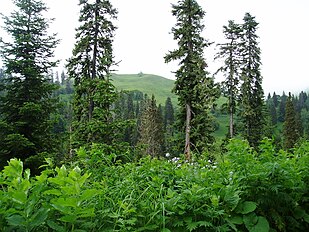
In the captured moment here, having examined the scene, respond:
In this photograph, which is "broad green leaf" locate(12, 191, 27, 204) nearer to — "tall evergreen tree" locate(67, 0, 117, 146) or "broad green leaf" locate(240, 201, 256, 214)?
"broad green leaf" locate(240, 201, 256, 214)

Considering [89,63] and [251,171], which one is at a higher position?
[89,63]

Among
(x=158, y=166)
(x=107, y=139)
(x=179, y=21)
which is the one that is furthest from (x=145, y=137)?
(x=158, y=166)

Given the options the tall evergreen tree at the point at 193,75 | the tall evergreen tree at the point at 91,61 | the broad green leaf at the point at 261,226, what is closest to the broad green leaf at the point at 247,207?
the broad green leaf at the point at 261,226

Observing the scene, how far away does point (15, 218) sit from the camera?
1465 mm

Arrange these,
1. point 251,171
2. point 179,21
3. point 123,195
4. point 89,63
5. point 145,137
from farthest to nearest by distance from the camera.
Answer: point 145,137, point 179,21, point 89,63, point 251,171, point 123,195

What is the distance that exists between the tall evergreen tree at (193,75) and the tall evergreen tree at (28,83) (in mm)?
8456

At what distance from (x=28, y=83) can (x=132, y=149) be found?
10.4 meters

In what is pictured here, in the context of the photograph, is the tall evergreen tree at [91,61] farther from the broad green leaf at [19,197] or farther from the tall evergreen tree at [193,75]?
the broad green leaf at [19,197]

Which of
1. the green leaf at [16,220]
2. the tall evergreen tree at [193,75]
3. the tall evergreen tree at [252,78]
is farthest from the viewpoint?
the tall evergreen tree at [252,78]

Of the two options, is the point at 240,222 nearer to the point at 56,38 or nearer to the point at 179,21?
the point at 56,38

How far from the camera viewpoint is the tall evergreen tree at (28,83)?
55.7ft

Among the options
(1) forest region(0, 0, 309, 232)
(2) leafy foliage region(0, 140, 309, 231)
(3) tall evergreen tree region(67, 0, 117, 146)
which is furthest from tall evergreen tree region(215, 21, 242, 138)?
(2) leafy foliage region(0, 140, 309, 231)

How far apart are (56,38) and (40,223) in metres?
19.0

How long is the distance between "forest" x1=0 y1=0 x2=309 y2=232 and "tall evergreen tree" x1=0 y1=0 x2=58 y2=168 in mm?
64
